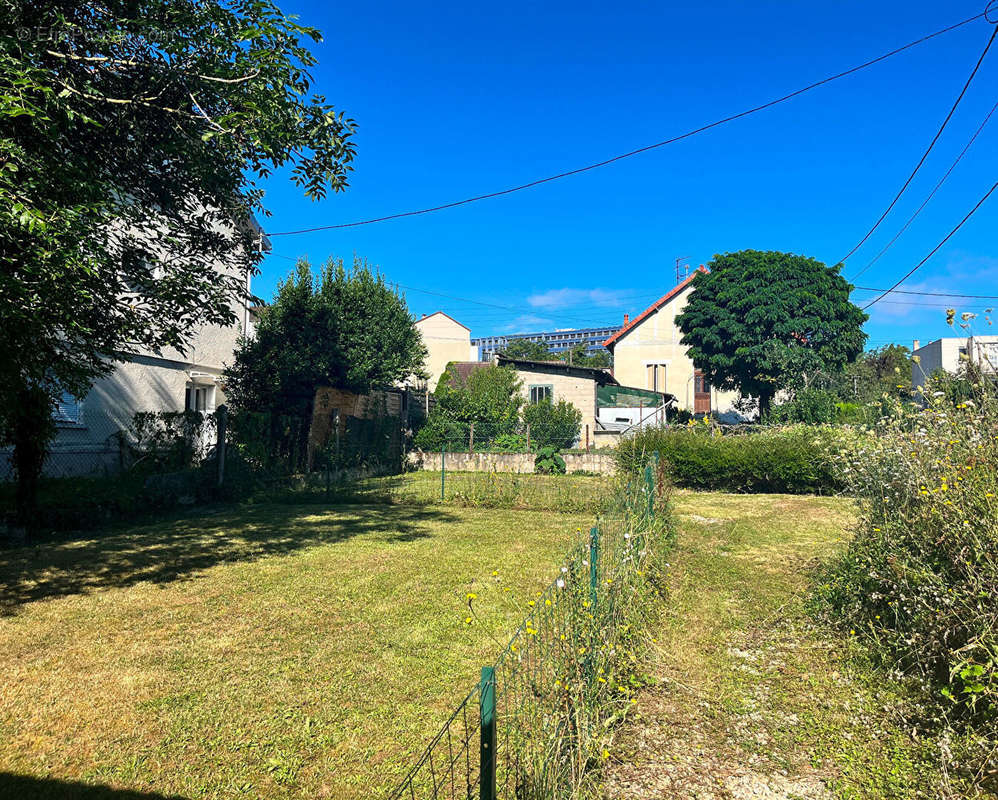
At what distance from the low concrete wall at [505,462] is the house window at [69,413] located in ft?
31.2

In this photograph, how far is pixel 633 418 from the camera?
29.1 m

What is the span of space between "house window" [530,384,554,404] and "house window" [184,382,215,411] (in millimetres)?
12961

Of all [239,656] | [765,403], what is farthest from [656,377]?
[239,656]

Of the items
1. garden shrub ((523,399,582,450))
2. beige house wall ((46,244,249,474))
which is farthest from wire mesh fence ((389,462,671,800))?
garden shrub ((523,399,582,450))

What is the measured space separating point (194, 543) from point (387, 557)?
299 centimetres

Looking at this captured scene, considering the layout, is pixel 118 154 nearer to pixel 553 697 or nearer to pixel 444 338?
pixel 553 697

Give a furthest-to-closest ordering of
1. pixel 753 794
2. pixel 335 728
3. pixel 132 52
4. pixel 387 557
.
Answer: pixel 387 557
pixel 132 52
pixel 335 728
pixel 753 794

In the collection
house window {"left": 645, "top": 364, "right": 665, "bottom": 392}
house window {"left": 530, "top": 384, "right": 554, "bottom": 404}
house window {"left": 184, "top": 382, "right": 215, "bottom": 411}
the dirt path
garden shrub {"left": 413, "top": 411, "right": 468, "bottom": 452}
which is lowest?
the dirt path

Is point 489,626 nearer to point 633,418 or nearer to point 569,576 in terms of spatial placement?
point 569,576

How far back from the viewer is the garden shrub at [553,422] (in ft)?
72.5

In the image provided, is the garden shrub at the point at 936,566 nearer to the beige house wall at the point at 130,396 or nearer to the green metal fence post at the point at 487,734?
the green metal fence post at the point at 487,734

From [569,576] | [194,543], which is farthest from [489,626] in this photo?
[194,543]

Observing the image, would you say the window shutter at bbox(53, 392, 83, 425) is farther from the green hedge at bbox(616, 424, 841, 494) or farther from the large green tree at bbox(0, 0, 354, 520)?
the green hedge at bbox(616, 424, 841, 494)

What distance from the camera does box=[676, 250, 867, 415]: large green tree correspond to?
1262 inches
